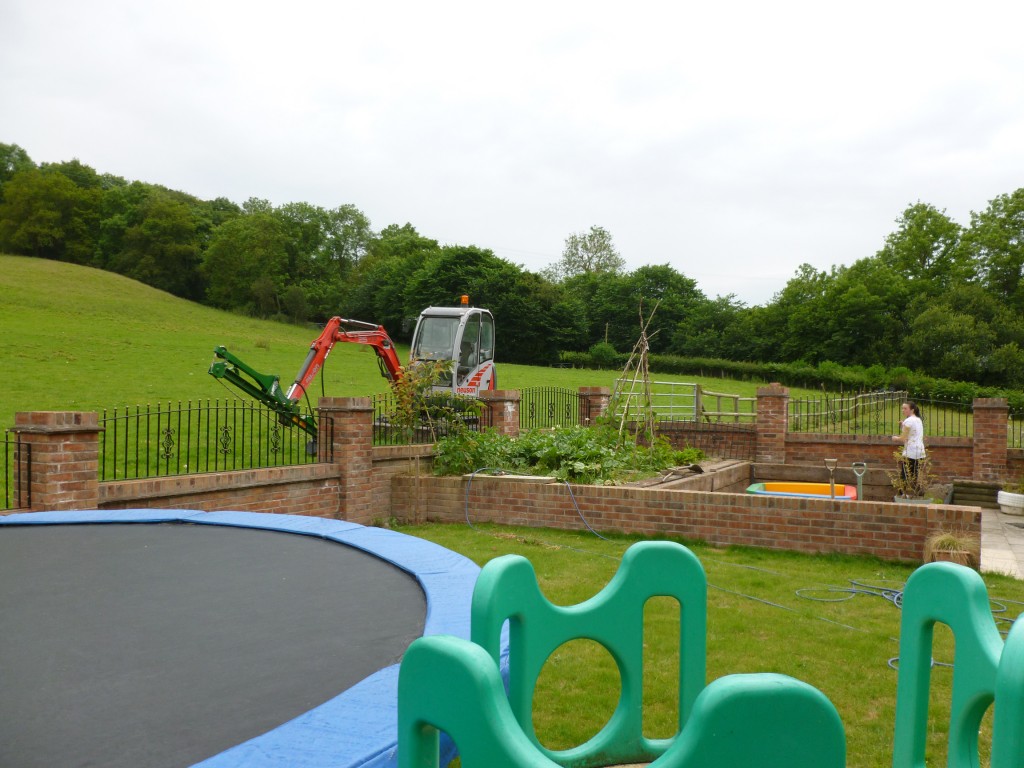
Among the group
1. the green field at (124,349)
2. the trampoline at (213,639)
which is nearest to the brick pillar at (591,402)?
the green field at (124,349)

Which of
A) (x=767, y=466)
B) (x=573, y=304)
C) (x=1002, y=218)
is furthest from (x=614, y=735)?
(x=1002, y=218)

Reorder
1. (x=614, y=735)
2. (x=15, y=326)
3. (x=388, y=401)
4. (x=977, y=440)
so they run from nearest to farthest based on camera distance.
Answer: (x=614, y=735)
(x=388, y=401)
(x=977, y=440)
(x=15, y=326)

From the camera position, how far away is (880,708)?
3816 millimetres

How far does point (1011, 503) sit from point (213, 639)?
1211 cm

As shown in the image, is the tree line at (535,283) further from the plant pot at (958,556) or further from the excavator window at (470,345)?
the plant pot at (958,556)

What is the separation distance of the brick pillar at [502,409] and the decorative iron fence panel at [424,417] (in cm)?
59

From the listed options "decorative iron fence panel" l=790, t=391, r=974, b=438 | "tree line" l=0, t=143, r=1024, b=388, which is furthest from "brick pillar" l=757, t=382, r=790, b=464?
"tree line" l=0, t=143, r=1024, b=388

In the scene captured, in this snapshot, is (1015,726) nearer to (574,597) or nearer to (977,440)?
(574,597)

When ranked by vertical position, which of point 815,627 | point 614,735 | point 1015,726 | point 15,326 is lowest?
point 815,627

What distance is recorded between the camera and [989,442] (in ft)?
43.6

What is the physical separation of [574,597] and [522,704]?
3.56 metres

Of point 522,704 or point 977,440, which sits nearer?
point 522,704

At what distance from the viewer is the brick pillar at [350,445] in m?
8.50

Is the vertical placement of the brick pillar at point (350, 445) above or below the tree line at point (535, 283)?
below
